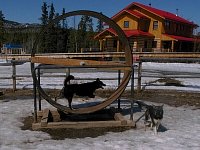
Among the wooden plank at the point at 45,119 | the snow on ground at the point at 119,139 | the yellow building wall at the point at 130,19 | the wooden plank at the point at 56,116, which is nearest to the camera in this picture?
the snow on ground at the point at 119,139

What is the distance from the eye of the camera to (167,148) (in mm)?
6047

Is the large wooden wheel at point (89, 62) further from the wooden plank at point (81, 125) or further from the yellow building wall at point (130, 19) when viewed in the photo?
the yellow building wall at point (130, 19)

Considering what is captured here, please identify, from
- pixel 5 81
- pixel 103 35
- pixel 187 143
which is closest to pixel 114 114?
pixel 187 143

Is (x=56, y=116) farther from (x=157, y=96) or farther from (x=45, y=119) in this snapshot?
(x=157, y=96)

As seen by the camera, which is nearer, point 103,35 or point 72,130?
point 72,130

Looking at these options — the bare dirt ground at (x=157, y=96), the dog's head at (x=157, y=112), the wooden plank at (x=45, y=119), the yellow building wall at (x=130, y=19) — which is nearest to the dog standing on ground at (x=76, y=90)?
the wooden plank at (x=45, y=119)

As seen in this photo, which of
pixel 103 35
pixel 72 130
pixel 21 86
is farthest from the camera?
pixel 103 35

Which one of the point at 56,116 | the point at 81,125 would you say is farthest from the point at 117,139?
the point at 56,116

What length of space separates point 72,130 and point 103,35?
148ft

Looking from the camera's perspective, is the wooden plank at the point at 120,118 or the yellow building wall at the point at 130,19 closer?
the wooden plank at the point at 120,118

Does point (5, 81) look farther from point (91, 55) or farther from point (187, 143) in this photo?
point (91, 55)

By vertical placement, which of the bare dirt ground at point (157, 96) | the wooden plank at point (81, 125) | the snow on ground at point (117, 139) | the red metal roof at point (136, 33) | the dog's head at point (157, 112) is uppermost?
the red metal roof at point (136, 33)

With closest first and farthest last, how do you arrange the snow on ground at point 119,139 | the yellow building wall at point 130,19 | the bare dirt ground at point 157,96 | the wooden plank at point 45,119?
the snow on ground at point 119,139, the wooden plank at point 45,119, the bare dirt ground at point 157,96, the yellow building wall at point 130,19

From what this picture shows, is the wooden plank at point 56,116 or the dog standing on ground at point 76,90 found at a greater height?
the dog standing on ground at point 76,90
